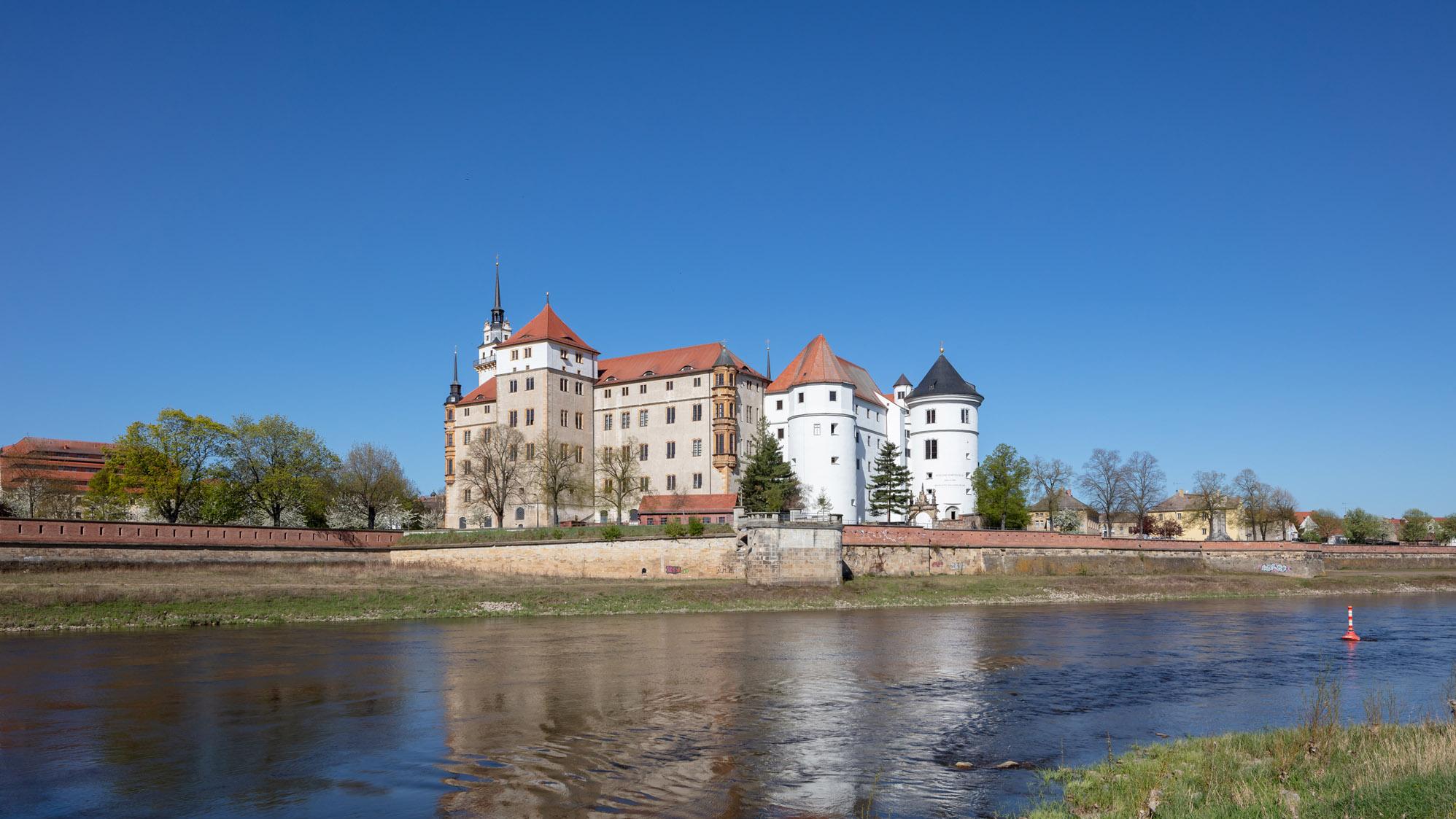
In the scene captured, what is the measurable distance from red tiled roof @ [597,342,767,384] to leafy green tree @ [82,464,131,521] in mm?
35615

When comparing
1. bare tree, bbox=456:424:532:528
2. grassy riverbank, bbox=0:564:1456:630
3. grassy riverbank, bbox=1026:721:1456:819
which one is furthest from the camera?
bare tree, bbox=456:424:532:528

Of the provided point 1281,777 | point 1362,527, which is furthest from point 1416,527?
point 1281,777

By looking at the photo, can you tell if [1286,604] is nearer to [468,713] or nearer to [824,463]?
[824,463]

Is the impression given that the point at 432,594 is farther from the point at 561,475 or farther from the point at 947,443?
the point at 947,443

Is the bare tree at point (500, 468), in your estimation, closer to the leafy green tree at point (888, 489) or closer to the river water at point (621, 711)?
the leafy green tree at point (888, 489)

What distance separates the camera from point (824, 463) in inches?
2943

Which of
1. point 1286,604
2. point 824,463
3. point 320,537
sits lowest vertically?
point 1286,604

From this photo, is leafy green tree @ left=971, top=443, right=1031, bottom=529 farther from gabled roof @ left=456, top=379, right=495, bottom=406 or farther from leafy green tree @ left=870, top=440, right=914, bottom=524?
gabled roof @ left=456, top=379, right=495, bottom=406

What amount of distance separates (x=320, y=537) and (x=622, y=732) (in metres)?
49.4

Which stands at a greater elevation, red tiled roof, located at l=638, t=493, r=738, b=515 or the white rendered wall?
the white rendered wall

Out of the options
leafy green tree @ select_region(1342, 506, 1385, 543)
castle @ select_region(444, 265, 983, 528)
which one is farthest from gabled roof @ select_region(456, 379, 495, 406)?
leafy green tree @ select_region(1342, 506, 1385, 543)

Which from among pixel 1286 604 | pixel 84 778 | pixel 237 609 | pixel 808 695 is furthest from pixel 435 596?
pixel 1286 604

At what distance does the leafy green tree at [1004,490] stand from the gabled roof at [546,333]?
3505cm

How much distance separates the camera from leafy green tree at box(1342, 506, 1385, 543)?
11425 cm
